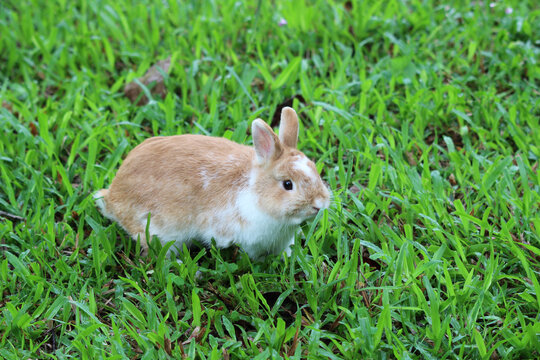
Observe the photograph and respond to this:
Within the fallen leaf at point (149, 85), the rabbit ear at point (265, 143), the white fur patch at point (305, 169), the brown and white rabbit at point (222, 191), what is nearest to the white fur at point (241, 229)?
the brown and white rabbit at point (222, 191)

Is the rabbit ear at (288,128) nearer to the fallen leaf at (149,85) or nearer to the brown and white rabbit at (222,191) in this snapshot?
the brown and white rabbit at (222,191)

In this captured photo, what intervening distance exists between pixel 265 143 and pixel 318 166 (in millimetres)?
848

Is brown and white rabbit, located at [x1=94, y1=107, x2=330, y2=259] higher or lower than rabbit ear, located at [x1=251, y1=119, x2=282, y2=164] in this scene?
lower

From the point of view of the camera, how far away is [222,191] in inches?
136

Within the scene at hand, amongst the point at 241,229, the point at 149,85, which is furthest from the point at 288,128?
the point at 149,85

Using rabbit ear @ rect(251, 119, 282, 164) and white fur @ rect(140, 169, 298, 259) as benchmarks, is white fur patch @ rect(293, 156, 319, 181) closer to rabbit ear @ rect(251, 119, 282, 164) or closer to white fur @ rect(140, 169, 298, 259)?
rabbit ear @ rect(251, 119, 282, 164)

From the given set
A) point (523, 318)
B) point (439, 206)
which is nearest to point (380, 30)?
point (439, 206)

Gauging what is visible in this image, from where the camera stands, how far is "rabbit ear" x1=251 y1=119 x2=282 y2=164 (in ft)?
10.7

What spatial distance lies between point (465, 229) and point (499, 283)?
1.25 ft

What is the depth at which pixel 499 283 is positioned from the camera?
3365mm

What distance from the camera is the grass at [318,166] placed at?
3.09 metres

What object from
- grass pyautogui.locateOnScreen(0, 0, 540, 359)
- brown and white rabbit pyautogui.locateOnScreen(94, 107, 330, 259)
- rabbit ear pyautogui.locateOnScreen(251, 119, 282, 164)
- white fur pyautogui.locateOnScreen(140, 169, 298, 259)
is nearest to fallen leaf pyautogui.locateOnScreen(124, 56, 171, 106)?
grass pyautogui.locateOnScreen(0, 0, 540, 359)

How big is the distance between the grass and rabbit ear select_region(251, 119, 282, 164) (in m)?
0.43

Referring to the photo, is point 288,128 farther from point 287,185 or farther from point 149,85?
point 149,85
